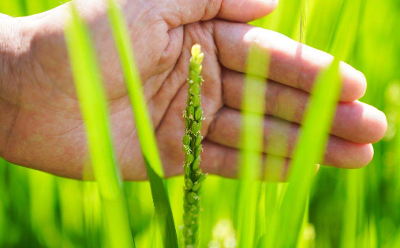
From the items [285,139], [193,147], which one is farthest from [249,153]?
[285,139]

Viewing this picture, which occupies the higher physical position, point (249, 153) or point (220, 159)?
point (249, 153)

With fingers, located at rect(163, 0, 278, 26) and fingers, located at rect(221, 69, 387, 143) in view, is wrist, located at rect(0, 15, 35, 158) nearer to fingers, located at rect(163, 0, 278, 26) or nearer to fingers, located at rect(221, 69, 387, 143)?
fingers, located at rect(163, 0, 278, 26)

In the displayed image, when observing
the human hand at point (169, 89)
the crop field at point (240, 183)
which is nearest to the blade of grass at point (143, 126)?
the crop field at point (240, 183)

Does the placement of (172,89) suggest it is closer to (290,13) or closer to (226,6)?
(226,6)

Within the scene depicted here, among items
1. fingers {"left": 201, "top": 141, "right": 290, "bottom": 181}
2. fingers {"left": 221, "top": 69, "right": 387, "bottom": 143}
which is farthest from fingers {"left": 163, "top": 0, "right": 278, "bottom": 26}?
fingers {"left": 201, "top": 141, "right": 290, "bottom": 181}

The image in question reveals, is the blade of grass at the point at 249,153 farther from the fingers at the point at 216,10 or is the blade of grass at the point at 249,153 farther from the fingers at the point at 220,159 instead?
the fingers at the point at 220,159

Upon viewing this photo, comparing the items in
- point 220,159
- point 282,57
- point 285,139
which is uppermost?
point 282,57

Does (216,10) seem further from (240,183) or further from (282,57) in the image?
(240,183)
